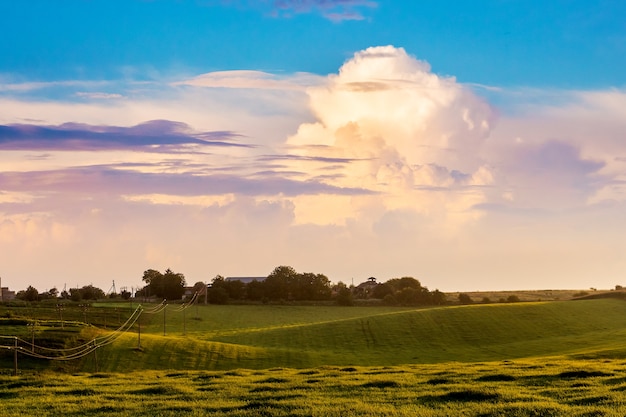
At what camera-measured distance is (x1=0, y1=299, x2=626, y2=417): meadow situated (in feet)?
100

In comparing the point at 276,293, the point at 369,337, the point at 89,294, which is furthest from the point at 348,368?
the point at 89,294

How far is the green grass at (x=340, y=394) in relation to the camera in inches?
1123

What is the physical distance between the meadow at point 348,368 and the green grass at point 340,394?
0.09 meters

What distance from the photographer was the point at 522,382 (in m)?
37.0

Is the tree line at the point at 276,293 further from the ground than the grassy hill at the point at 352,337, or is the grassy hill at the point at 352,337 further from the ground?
the tree line at the point at 276,293

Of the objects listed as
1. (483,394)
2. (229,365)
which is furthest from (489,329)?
(483,394)

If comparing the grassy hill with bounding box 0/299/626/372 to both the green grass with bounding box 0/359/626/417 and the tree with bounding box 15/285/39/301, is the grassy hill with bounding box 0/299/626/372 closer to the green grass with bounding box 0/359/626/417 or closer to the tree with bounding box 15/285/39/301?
the green grass with bounding box 0/359/626/417

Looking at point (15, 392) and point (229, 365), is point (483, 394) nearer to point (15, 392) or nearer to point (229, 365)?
point (15, 392)

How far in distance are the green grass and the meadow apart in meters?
0.09

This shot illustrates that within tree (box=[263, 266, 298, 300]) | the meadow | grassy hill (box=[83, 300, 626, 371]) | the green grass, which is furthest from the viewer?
tree (box=[263, 266, 298, 300])

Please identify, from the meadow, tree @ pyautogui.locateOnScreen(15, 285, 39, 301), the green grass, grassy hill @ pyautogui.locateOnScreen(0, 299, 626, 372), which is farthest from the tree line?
the green grass

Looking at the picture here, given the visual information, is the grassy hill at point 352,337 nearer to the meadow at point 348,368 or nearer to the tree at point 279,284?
the meadow at point 348,368

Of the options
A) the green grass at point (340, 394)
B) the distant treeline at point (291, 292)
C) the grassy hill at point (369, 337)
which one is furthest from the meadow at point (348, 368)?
the distant treeline at point (291, 292)

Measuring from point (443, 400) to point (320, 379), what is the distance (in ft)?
38.1
